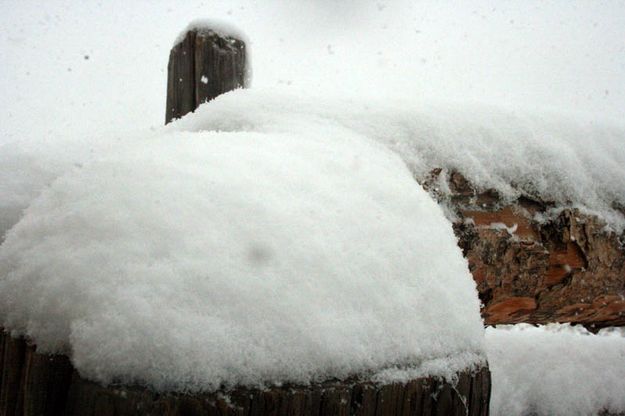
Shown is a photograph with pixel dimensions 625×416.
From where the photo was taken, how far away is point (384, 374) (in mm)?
672

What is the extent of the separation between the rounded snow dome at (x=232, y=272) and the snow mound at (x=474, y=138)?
291mm

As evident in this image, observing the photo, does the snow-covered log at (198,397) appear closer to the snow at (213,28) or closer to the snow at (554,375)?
the snow at (554,375)

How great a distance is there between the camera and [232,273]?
65 centimetres

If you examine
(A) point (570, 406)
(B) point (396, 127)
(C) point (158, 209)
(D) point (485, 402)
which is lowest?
(A) point (570, 406)

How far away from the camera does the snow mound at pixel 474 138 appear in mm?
1234

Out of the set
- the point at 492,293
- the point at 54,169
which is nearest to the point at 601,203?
the point at 492,293

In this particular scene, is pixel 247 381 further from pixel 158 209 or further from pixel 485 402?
pixel 485 402

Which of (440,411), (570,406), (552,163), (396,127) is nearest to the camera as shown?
(440,411)

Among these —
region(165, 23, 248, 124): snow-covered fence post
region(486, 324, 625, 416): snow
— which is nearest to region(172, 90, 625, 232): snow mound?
region(165, 23, 248, 124): snow-covered fence post

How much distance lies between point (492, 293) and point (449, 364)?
65cm

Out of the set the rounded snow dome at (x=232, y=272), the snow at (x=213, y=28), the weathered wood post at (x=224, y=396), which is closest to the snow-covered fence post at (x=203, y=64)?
the snow at (x=213, y=28)

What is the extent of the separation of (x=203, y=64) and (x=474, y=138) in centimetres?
127

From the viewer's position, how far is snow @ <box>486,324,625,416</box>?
5.51 feet

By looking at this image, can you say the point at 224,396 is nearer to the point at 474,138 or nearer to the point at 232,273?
the point at 232,273
